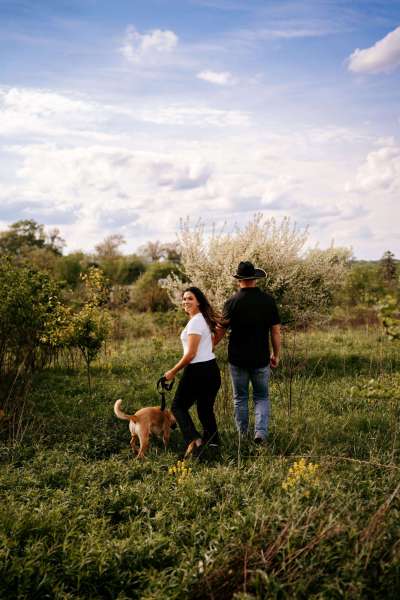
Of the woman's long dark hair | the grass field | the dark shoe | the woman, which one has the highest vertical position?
the woman's long dark hair

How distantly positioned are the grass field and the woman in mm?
289

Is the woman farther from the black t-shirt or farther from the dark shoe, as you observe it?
the dark shoe

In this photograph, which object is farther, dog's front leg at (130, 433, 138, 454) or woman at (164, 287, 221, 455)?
dog's front leg at (130, 433, 138, 454)

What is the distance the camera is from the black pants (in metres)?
5.59

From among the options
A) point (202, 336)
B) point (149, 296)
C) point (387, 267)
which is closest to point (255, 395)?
point (202, 336)

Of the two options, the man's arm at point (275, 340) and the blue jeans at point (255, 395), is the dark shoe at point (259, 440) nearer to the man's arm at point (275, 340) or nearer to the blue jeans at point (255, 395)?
the blue jeans at point (255, 395)

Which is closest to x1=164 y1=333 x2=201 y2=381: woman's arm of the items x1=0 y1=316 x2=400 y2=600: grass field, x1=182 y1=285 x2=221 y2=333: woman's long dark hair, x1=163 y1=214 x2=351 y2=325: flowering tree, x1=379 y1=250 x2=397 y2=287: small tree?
x1=182 y1=285 x2=221 y2=333: woman's long dark hair

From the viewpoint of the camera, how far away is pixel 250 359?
5793mm

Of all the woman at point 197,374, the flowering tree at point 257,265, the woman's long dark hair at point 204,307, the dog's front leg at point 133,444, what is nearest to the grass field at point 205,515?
the dog's front leg at point 133,444

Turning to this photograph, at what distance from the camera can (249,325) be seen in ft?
19.0

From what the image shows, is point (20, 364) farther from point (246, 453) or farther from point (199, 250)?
point (199, 250)

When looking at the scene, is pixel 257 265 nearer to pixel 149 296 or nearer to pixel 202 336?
pixel 202 336

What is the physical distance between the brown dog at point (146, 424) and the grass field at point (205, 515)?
16cm

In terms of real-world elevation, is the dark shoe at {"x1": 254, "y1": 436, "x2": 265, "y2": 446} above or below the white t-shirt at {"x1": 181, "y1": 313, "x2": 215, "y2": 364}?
below
